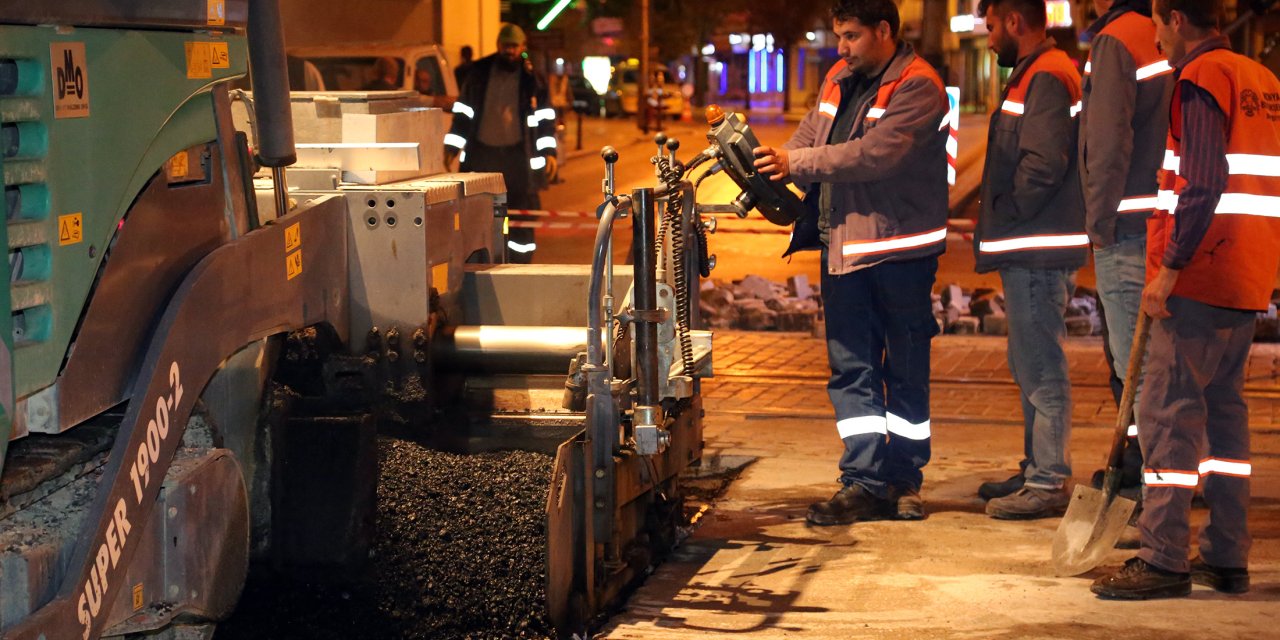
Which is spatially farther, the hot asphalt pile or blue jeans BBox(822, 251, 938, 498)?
blue jeans BBox(822, 251, 938, 498)

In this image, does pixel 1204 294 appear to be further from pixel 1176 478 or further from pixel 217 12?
pixel 217 12

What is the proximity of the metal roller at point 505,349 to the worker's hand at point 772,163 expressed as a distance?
0.89m

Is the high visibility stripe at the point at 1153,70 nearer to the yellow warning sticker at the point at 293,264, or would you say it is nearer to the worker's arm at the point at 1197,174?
the worker's arm at the point at 1197,174

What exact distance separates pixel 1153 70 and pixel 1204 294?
1.44 m

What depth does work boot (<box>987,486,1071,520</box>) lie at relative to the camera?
20.8 feet

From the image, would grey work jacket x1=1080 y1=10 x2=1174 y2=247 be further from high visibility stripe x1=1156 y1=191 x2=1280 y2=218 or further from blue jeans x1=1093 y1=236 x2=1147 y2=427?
high visibility stripe x1=1156 y1=191 x2=1280 y2=218

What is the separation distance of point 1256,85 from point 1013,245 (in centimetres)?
143

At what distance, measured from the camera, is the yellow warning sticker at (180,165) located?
12.4 ft

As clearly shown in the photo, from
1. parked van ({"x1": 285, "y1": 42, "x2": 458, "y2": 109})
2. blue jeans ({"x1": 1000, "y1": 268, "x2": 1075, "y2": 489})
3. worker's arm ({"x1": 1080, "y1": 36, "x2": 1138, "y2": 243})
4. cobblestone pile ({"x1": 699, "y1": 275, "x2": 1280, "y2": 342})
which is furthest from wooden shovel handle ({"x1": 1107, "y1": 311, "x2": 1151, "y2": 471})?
parked van ({"x1": 285, "y1": 42, "x2": 458, "y2": 109})

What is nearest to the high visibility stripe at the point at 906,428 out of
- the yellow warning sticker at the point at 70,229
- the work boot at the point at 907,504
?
the work boot at the point at 907,504

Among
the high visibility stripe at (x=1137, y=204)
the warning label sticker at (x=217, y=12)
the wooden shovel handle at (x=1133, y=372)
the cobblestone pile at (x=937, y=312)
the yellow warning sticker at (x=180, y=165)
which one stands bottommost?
the cobblestone pile at (x=937, y=312)

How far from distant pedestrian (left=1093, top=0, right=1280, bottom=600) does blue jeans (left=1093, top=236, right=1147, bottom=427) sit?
2.90 feet

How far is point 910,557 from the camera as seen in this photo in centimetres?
582

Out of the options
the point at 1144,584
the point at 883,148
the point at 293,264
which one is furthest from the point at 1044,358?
the point at 293,264
